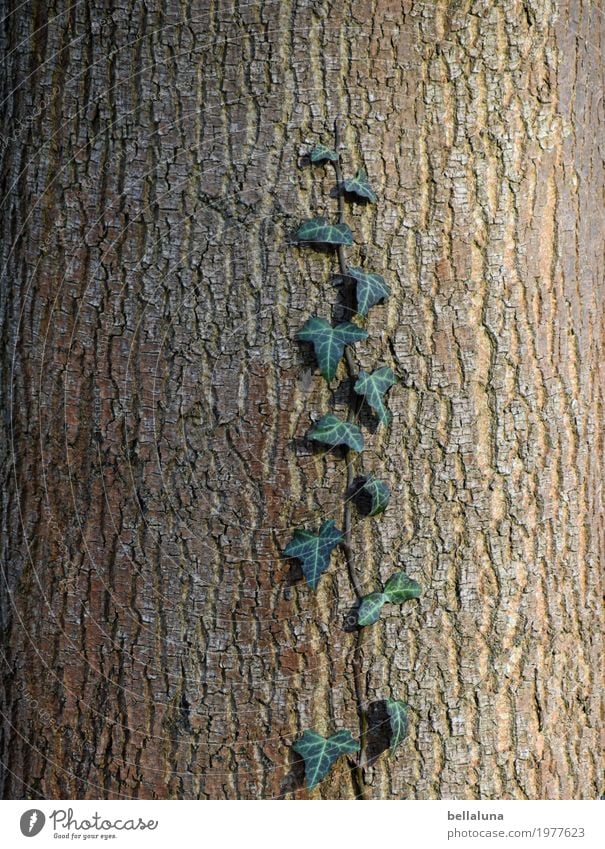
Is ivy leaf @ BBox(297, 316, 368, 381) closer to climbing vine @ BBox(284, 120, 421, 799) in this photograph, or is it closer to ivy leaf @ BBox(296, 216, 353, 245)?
climbing vine @ BBox(284, 120, 421, 799)

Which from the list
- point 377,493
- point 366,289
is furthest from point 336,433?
point 366,289

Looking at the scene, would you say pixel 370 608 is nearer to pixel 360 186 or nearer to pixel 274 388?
pixel 274 388

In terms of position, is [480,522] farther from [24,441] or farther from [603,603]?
[24,441]

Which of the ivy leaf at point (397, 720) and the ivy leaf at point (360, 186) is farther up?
the ivy leaf at point (360, 186)
